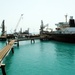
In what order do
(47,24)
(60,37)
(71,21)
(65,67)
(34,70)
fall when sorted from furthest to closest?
(47,24) < (71,21) < (60,37) < (65,67) < (34,70)

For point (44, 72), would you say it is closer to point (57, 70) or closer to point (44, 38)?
point (57, 70)

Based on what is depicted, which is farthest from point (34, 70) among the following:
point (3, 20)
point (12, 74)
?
point (3, 20)

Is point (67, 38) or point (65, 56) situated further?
point (67, 38)

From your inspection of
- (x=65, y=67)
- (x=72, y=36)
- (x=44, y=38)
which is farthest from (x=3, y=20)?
(x=65, y=67)

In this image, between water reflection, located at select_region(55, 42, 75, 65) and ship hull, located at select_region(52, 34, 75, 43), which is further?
ship hull, located at select_region(52, 34, 75, 43)

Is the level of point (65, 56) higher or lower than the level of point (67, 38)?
lower

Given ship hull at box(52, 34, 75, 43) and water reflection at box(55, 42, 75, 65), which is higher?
ship hull at box(52, 34, 75, 43)

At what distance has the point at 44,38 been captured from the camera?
344 ft

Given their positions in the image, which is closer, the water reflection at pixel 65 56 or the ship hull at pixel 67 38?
the water reflection at pixel 65 56

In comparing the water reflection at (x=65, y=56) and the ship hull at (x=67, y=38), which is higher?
the ship hull at (x=67, y=38)

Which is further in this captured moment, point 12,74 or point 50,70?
point 50,70

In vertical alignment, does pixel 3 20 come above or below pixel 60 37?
above

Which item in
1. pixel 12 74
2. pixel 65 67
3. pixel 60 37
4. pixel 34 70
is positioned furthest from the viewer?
pixel 60 37

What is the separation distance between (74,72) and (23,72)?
7.69 m
